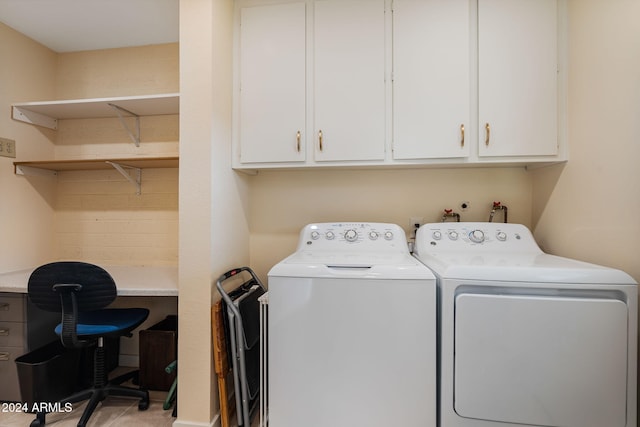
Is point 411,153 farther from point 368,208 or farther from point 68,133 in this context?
point 68,133

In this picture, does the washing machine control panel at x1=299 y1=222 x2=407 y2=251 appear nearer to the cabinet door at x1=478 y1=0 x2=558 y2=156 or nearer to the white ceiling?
the cabinet door at x1=478 y1=0 x2=558 y2=156

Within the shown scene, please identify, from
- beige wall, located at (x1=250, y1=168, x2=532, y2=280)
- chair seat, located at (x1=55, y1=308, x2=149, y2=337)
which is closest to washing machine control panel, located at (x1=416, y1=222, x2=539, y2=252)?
beige wall, located at (x1=250, y1=168, x2=532, y2=280)

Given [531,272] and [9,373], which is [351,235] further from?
[9,373]

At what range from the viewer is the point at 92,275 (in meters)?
1.47

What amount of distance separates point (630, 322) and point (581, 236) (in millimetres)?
518

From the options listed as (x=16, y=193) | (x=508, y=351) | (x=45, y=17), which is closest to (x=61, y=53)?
(x=45, y=17)

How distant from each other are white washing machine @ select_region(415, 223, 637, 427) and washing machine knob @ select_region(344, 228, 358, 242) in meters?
0.61

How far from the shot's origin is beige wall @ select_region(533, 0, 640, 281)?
3.93ft

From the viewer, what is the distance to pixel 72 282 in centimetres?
146

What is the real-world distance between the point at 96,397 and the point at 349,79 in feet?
7.90

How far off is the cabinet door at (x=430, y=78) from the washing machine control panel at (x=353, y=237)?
0.46 m

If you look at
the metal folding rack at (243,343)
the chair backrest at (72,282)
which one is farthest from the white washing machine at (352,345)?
the chair backrest at (72,282)

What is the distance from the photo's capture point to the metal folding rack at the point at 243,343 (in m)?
1.47

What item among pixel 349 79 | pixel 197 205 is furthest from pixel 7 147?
pixel 349 79
